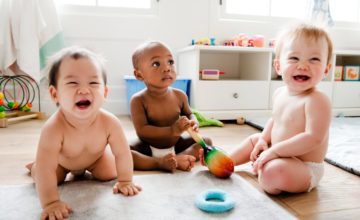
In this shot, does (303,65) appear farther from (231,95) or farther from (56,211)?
(231,95)

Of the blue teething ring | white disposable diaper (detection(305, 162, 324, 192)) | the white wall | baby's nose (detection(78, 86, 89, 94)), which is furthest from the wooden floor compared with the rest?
the white wall

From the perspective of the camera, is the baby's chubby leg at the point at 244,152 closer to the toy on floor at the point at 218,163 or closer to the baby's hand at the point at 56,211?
the toy on floor at the point at 218,163

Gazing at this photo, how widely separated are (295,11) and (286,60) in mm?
1797

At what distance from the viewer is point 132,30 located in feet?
6.68

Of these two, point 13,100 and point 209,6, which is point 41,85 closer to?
point 13,100

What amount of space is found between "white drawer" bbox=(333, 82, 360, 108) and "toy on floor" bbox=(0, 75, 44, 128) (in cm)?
180

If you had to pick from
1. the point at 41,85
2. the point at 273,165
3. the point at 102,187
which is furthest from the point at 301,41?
the point at 41,85

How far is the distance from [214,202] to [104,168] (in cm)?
30

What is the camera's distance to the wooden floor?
666 mm

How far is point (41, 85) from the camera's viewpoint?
1.92 m

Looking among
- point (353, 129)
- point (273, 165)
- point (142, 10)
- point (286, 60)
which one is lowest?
point (353, 129)

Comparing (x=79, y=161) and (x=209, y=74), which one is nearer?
(x=79, y=161)

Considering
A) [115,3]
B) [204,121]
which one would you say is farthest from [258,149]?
[115,3]

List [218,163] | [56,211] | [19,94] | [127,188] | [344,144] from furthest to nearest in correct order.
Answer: [19,94]
[344,144]
[218,163]
[127,188]
[56,211]
